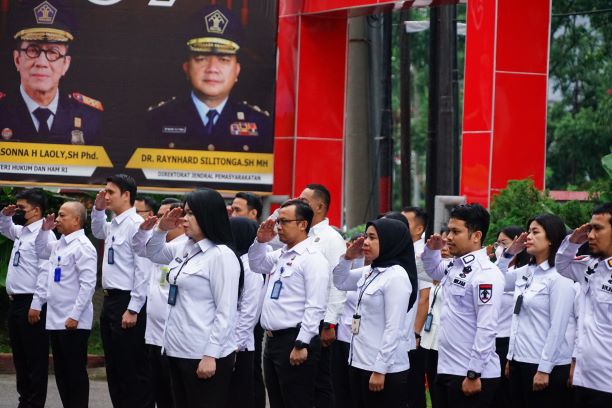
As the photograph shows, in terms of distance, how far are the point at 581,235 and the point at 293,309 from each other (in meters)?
2.23

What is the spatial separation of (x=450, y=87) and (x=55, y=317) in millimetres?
9305

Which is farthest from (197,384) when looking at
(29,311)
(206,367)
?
(29,311)

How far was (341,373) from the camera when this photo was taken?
409 inches

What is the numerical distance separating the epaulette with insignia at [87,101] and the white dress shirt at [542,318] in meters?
6.47

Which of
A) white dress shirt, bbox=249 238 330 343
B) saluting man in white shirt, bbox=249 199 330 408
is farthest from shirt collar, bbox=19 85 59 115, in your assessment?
white dress shirt, bbox=249 238 330 343

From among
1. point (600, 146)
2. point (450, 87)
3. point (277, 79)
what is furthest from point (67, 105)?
point (600, 146)

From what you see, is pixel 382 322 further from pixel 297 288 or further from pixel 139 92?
pixel 139 92

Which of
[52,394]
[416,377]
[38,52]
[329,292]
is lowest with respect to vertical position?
[52,394]

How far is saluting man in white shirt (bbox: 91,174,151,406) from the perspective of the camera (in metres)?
10.6

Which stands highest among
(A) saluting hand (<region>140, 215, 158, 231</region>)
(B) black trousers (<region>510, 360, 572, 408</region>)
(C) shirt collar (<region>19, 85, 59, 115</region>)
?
(C) shirt collar (<region>19, 85, 59, 115</region>)

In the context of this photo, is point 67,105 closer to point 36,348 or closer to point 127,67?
point 127,67

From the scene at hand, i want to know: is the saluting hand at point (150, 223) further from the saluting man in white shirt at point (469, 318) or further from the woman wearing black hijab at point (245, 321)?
the saluting man in white shirt at point (469, 318)

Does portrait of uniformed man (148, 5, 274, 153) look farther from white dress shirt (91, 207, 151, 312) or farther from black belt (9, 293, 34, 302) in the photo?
white dress shirt (91, 207, 151, 312)

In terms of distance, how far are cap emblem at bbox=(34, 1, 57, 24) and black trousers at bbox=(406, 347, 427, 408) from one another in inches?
239
